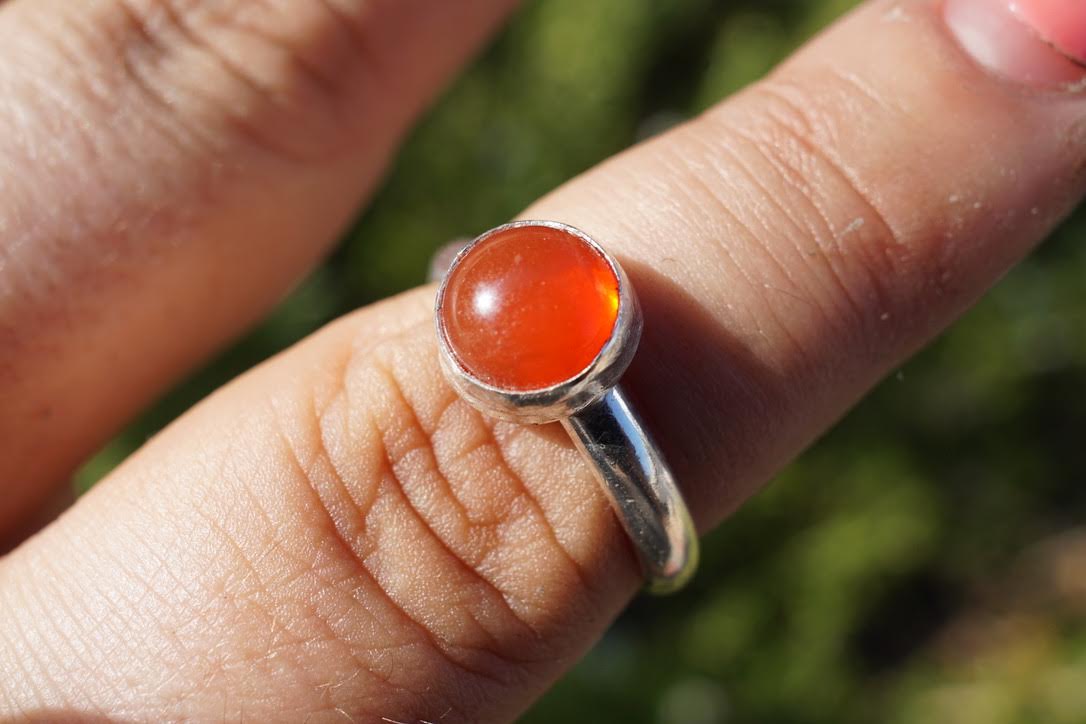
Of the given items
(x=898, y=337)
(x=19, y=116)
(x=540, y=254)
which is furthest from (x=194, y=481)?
(x=898, y=337)

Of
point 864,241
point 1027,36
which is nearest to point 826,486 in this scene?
→ point 864,241

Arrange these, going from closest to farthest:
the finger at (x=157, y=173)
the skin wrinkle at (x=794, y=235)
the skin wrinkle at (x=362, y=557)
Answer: the skin wrinkle at (x=362, y=557), the skin wrinkle at (x=794, y=235), the finger at (x=157, y=173)

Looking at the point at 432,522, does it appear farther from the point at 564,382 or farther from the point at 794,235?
the point at 794,235

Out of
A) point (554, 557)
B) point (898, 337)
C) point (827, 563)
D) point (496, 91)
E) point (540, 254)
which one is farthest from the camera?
point (496, 91)

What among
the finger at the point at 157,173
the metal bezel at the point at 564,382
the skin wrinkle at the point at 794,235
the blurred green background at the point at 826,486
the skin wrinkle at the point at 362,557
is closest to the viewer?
the metal bezel at the point at 564,382

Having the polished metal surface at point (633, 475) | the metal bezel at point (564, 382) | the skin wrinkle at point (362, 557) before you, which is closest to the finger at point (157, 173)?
the skin wrinkle at point (362, 557)

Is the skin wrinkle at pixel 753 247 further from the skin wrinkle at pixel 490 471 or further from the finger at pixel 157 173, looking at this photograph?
the finger at pixel 157 173

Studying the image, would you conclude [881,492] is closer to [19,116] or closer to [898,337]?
[898,337]
